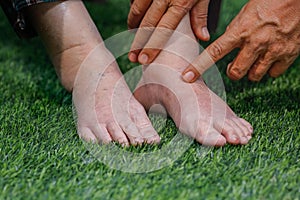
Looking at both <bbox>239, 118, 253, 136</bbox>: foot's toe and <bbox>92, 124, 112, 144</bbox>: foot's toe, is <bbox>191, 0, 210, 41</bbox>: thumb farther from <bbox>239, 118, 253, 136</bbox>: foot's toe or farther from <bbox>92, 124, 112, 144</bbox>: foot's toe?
<bbox>92, 124, 112, 144</bbox>: foot's toe

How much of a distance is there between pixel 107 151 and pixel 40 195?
22cm

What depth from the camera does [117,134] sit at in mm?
1211

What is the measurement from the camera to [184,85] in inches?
53.3

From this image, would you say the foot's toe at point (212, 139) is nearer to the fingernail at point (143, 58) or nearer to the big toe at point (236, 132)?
the big toe at point (236, 132)

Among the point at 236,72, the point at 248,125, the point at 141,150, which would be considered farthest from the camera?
the point at 236,72

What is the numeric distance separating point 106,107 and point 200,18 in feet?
1.12

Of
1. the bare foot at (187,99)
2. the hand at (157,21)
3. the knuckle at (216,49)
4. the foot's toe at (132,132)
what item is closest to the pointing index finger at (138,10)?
the hand at (157,21)

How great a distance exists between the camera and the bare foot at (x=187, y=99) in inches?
48.2

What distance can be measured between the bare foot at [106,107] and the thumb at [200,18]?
0.24 meters

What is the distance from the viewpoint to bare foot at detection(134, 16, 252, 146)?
122 cm

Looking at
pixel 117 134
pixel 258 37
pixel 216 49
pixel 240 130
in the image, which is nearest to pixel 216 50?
pixel 216 49

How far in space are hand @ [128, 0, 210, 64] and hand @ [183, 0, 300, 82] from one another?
96 mm

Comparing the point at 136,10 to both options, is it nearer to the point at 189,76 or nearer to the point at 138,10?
the point at 138,10

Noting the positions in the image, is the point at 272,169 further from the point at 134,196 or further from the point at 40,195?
A: the point at 40,195
